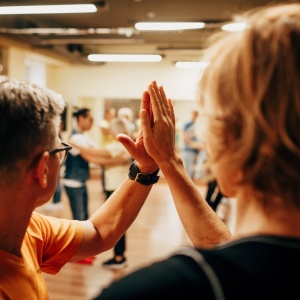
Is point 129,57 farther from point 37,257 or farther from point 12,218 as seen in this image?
point 12,218

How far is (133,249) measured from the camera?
4.70 meters

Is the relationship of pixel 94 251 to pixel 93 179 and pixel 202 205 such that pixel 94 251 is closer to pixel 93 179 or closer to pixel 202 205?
pixel 202 205

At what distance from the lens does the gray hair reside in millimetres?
946

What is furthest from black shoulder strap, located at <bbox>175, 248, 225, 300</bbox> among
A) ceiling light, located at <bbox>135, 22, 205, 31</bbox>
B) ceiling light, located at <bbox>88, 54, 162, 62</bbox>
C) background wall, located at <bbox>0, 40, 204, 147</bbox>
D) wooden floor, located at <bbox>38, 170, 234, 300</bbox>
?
background wall, located at <bbox>0, 40, 204, 147</bbox>

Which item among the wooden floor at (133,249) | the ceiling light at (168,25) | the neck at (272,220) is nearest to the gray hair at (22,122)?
the neck at (272,220)

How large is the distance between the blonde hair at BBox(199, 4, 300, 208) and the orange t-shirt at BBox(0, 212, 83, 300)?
26.8 inches

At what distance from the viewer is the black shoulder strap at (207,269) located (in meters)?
0.56

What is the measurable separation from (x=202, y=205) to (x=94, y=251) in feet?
1.59

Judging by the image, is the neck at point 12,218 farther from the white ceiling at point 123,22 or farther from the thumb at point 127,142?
the white ceiling at point 123,22

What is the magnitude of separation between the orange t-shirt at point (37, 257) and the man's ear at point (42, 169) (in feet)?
0.74

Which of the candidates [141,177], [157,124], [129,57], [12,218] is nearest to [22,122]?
[12,218]

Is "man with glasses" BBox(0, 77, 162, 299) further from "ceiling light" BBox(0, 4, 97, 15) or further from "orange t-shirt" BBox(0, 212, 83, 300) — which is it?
"ceiling light" BBox(0, 4, 97, 15)

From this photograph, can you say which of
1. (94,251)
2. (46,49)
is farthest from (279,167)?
(46,49)

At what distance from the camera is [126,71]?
11.4m
